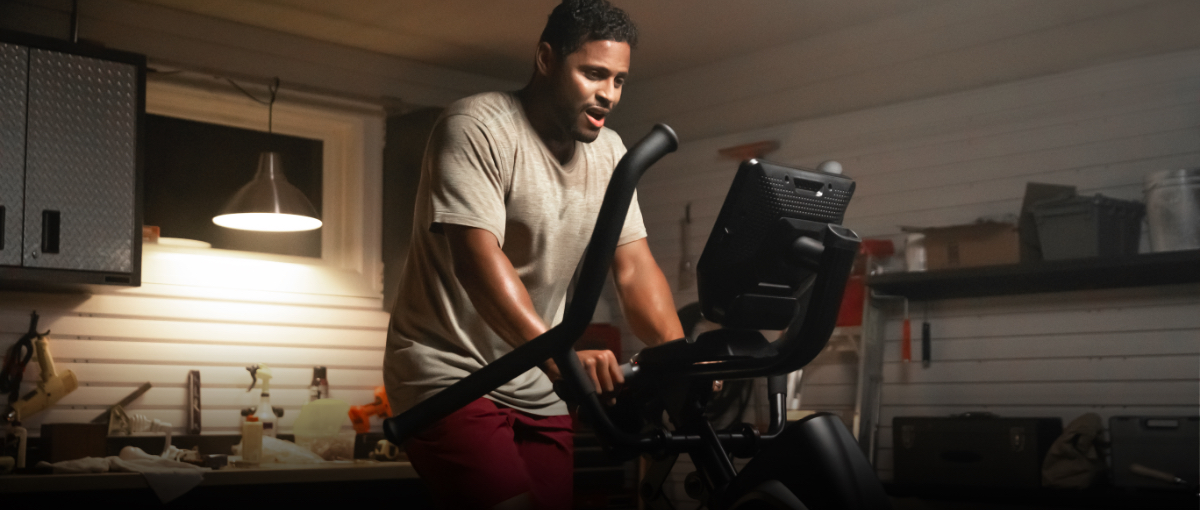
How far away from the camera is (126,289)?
4590 mm

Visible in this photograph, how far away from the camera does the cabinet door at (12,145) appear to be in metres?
3.95

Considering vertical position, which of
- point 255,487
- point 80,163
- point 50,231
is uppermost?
point 80,163

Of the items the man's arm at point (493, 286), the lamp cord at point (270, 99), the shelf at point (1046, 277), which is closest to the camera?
the man's arm at point (493, 286)

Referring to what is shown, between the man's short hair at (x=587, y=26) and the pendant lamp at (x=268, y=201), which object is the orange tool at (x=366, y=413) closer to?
the pendant lamp at (x=268, y=201)

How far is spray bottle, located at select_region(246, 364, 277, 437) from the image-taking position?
185 inches

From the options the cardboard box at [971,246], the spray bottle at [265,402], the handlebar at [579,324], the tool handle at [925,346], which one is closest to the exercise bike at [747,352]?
the handlebar at [579,324]

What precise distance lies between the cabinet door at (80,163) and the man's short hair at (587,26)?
306 cm

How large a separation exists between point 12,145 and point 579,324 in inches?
147

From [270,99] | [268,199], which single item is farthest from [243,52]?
[268,199]

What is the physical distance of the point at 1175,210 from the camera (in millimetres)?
3730

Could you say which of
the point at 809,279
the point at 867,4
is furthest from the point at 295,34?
the point at 809,279

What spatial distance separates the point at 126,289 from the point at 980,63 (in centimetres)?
402

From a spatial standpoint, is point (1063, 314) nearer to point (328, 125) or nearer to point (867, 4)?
point (867, 4)

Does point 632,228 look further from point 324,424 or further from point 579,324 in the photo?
point 324,424
